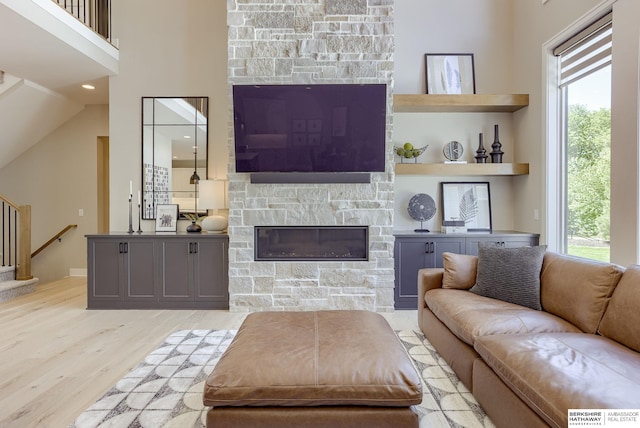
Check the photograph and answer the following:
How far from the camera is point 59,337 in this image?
305 centimetres

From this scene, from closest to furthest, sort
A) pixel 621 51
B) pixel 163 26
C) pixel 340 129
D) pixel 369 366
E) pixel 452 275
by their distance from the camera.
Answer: pixel 369 366 → pixel 621 51 → pixel 452 275 → pixel 340 129 → pixel 163 26

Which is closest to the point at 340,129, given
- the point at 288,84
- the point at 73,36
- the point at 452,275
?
the point at 288,84

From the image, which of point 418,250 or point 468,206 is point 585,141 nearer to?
point 468,206

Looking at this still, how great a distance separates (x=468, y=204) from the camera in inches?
167

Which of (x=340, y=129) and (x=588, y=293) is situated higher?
(x=340, y=129)

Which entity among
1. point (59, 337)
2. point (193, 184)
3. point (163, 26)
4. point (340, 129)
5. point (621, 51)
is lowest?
point (59, 337)

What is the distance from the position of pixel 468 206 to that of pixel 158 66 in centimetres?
425

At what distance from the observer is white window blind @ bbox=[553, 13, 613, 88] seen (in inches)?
115

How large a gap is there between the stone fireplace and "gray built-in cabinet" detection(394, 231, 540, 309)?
0.18m

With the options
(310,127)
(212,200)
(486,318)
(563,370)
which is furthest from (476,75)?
(563,370)

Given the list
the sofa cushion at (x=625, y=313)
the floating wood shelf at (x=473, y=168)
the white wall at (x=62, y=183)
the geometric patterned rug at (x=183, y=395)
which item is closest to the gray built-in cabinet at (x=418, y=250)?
the floating wood shelf at (x=473, y=168)

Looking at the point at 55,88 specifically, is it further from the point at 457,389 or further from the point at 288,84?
the point at 457,389

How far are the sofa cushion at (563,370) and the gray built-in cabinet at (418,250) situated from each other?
6.29 ft

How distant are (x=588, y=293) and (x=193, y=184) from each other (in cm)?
407
